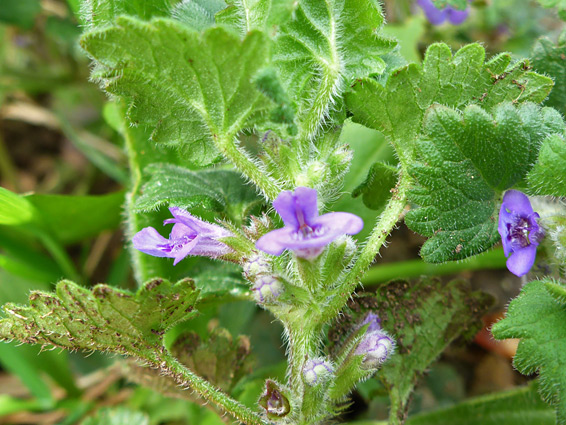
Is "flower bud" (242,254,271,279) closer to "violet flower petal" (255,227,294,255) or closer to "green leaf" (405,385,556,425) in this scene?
"violet flower petal" (255,227,294,255)

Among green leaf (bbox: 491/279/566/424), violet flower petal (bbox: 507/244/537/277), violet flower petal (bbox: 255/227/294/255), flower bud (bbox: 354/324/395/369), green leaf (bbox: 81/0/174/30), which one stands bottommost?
flower bud (bbox: 354/324/395/369)

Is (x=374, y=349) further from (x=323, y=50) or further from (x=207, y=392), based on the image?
(x=323, y=50)

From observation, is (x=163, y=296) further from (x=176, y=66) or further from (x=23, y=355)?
(x=23, y=355)

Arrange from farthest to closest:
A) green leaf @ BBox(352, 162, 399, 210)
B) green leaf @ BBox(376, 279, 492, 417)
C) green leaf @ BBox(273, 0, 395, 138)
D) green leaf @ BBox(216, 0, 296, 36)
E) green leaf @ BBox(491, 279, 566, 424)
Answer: green leaf @ BBox(376, 279, 492, 417)
green leaf @ BBox(352, 162, 399, 210)
green leaf @ BBox(273, 0, 395, 138)
green leaf @ BBox(491, 279, 566, 424)
green leaf @ BBox(216, 0, 296, 36)

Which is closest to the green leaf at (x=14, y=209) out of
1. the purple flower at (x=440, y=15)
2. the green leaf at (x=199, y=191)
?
the green leaf at (x=199, y=191)

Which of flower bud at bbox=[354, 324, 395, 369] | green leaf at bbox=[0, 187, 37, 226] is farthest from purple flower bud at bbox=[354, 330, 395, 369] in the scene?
green leaf at bbox=[0, 187, 37, 226]

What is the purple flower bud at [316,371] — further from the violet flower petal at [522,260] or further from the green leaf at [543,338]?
the violet flower petal at [522,260]
